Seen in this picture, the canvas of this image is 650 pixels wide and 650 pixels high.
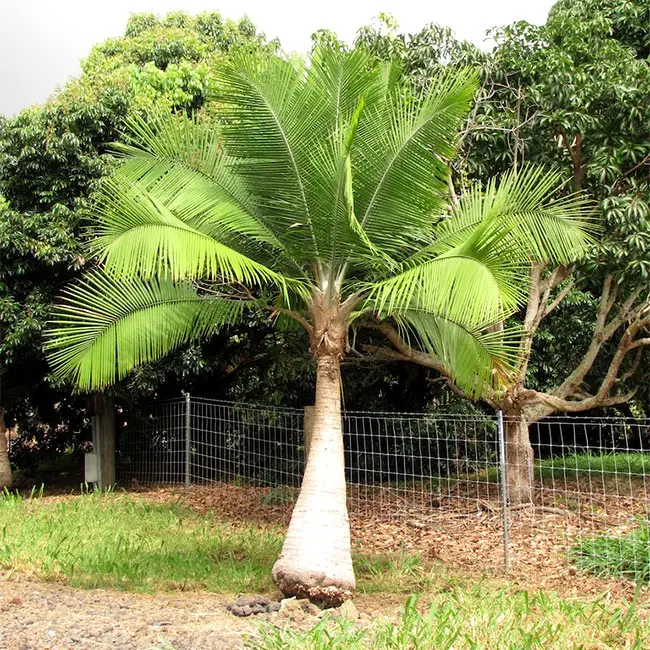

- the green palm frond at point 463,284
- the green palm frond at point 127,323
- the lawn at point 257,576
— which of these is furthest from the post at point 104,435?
the green palm frond at point 463,284

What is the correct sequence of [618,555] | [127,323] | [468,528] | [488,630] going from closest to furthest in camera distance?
[488,630] → [127,323] → [618,555] → [468,528]

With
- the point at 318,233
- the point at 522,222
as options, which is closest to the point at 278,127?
the point at 318,233

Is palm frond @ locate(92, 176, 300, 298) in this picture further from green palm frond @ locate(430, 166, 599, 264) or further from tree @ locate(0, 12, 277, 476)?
tree @ locate(0, 12, 277, 476)

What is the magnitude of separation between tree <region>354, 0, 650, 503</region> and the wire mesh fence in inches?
18.3

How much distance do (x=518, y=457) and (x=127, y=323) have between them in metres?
4.73

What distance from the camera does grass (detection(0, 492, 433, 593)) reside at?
5.96 meters

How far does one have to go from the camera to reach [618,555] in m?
6.19

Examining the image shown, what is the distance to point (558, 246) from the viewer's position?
6207 millimetres

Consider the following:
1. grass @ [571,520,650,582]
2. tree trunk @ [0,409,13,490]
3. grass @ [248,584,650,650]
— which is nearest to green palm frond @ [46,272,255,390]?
grass @ [248,584,650,650]

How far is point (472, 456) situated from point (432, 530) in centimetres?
555

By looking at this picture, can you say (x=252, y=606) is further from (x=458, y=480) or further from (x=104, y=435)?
(x=104, y=435)

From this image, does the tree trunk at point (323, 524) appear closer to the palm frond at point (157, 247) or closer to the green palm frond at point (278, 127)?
the palm frond at point (157, 247)

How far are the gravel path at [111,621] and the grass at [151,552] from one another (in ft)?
1.42

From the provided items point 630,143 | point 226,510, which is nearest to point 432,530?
point 226,510
